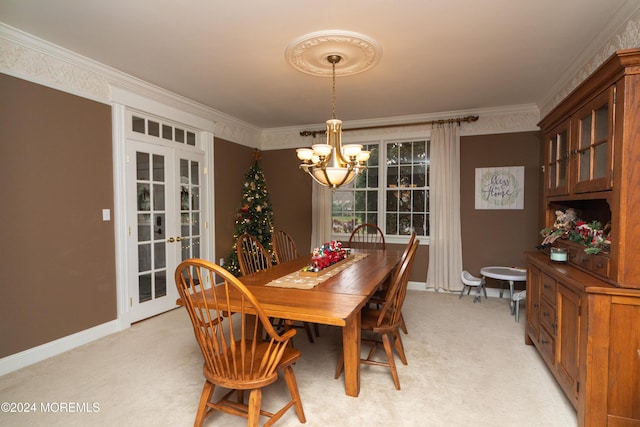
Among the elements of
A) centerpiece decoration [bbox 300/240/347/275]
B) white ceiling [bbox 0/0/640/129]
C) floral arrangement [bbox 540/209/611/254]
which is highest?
white ceiling [bbox 0/0/640/129]

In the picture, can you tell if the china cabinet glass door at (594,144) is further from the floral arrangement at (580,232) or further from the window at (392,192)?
the window at (392,192)

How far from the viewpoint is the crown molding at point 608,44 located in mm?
2322

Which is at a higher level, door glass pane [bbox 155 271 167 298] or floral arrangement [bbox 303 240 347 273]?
floral arrangement [bbox 303 240 347 273]

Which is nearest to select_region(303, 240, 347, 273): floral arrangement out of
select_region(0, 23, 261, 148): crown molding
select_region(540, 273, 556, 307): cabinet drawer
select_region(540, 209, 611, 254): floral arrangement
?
select_region(540, 273, 556, 307): cabinet drawer

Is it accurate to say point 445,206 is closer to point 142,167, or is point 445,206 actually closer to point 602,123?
point 602,123

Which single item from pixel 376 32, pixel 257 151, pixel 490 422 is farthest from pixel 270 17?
pixel 257 151

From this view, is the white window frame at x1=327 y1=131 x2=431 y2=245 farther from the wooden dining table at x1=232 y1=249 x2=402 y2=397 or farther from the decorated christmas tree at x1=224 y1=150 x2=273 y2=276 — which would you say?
the wooden dining table at x1=232 y1=249 x2=402 y2=397

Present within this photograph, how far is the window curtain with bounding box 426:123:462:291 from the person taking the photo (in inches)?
194

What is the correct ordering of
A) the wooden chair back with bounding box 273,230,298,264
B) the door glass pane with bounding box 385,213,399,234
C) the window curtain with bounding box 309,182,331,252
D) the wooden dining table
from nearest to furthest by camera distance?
1. the wooden dining table
2. the wooden chair back with bounding box 273,230,298,264
3. the door glass pane with bounding box 385,213,399,234
4. the window curtain with bounding box 309,182,331,252

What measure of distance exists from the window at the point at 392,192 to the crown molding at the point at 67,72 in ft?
9.45

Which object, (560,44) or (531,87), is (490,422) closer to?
(560,44)

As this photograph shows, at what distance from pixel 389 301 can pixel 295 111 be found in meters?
3.45

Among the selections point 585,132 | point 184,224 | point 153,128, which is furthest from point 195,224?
point 585,132

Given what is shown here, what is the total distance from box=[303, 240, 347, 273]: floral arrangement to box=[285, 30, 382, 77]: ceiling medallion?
5.59 feet
